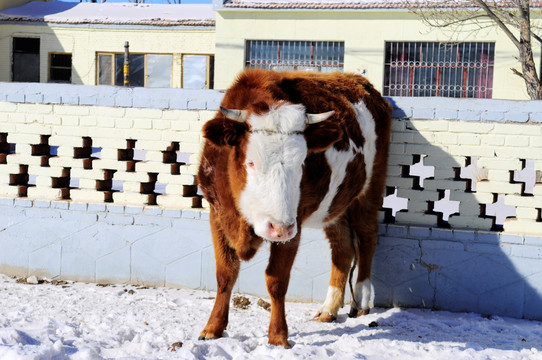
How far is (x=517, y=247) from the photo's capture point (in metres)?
5.93

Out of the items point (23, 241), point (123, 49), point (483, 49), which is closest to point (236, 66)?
point (123, 49)

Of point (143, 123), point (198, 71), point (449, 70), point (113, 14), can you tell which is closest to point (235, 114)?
point (143, 123)

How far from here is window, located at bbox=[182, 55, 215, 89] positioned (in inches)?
938

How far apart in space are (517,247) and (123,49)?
2029 centimetres

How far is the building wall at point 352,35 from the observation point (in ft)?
64.4

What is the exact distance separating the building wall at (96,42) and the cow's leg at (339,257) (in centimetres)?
1816

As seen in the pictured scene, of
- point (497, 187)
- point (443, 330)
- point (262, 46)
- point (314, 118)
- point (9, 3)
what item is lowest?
point (443, 330)

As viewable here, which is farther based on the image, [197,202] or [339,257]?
[197,202]

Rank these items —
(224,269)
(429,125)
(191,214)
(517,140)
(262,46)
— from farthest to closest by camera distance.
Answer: (262,46), (191,214), (429,125), (517,140), (224,269)

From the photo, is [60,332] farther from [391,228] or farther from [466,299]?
[466,299]

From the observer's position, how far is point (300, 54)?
835 inches

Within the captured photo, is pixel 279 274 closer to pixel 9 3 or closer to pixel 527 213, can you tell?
pixel 527 213

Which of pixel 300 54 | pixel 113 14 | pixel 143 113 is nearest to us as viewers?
pixel 143 113

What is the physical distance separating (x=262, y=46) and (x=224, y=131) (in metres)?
17.1
